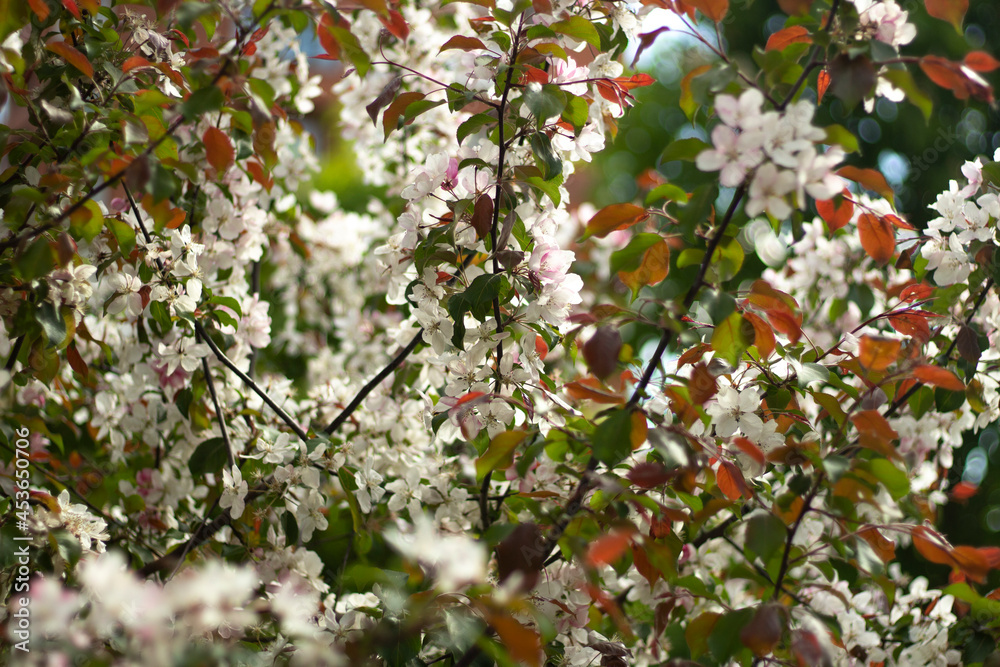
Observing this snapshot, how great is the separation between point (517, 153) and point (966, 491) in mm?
1238

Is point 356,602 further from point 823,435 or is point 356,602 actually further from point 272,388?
point 823,435

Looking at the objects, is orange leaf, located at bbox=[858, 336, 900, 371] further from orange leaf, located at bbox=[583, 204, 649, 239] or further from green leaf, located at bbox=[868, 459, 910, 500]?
orange leaf, located at bbox=[583, 204, 649, 239]

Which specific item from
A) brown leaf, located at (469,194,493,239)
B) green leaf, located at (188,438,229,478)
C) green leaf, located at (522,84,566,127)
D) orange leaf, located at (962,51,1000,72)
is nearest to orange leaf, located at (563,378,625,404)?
brown leaf, located at (469,194,493,239)

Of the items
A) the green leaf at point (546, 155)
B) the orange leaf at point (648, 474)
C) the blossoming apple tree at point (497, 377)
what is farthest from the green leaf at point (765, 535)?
the green leaf at point (546, 155)

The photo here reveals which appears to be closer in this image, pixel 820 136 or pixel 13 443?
pixel 820 136

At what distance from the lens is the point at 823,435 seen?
1302mm

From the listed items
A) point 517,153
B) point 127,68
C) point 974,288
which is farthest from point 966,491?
point 127,68

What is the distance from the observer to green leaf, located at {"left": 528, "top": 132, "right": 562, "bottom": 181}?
111 centimetres

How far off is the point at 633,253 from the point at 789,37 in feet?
1.18

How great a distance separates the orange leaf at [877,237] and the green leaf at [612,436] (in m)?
0.48

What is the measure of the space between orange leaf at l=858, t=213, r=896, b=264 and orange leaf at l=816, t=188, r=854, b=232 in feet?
0.25

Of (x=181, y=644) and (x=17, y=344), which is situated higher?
(x=17, y=344)

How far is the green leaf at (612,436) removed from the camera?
34.3 inches

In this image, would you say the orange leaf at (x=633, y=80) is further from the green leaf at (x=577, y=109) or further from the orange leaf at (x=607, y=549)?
the orange leaf at (x=607, y=549)
